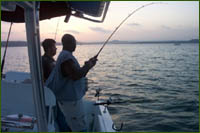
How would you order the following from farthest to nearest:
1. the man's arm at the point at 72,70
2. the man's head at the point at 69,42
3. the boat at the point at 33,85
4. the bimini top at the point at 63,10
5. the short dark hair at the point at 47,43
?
the short dark hair at the point at 47,43 → the man's head at the point at 69,42 → the man's arm at the point at 72,70 → the bimini top at the point at 63,10 → the boat at the point at 33,85

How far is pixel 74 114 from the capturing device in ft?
9.36

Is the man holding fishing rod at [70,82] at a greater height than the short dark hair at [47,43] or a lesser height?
lesser

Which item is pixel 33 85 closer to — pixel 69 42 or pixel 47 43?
→ pixel 69 42

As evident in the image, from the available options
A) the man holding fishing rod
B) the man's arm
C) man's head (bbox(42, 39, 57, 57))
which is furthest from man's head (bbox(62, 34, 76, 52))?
man's head (bbox(42, 39, 57, 57))

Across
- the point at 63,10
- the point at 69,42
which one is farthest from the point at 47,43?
the point at 63,10

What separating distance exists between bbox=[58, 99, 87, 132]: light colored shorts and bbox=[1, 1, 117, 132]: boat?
28cm

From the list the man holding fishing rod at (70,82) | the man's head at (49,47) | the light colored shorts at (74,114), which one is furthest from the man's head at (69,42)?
the light colored shorts at (74,114)

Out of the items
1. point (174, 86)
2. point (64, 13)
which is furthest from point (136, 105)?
point (64, 13)

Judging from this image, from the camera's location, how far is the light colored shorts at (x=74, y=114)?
282cm

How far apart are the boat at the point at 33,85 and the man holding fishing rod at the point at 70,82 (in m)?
0.28

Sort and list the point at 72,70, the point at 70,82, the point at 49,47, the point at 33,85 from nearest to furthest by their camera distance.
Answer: the point at 33,85 → the point at 72,70 → the point at 70,82 → the point at 49,47

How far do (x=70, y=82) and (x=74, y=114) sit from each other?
397 millimetres

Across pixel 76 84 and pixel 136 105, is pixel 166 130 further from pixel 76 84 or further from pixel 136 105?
pixel 76 84

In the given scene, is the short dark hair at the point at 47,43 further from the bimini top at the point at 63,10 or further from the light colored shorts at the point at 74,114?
the light colored shorts at the point at 74,114
